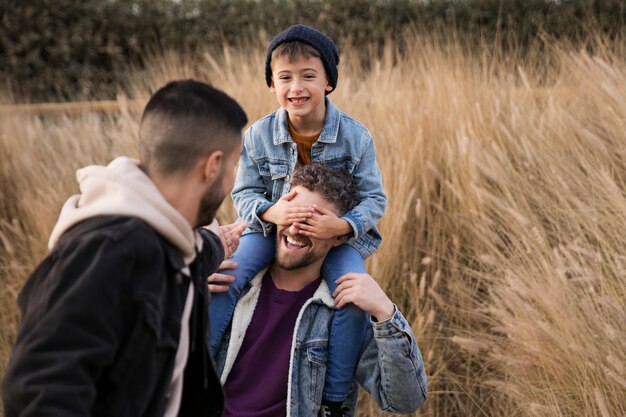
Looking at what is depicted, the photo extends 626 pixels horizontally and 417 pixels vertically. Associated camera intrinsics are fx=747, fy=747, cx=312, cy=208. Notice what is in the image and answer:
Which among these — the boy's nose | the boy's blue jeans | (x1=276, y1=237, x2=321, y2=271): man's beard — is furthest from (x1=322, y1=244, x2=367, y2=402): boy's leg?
the boy's nose

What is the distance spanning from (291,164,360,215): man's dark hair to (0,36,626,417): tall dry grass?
87 centimetres

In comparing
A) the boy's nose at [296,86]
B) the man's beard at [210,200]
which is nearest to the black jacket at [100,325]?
the man's beard at [210,200]

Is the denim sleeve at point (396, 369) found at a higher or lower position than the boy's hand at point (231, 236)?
lower

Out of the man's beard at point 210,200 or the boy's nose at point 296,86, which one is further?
the boy's nose at point 296,86

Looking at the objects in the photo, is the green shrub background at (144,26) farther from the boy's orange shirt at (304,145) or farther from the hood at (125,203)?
the hood at (125,203)

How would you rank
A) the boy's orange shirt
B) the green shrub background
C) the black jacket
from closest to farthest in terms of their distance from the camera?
1. the black jacket
2. the boy's orange shirt
3. the green shrub background

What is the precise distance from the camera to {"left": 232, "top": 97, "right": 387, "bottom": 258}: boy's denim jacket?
3.02 m

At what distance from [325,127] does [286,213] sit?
52cm

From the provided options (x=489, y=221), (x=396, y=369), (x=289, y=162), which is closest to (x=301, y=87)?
(x=289, y=162)

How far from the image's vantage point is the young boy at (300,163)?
274 cm

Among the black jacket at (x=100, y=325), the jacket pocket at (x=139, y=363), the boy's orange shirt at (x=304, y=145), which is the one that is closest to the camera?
the black jacket at (x=100, y=325)

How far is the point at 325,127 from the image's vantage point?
3.08 meters

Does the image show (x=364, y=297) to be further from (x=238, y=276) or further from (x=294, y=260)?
(x=238, y=276)

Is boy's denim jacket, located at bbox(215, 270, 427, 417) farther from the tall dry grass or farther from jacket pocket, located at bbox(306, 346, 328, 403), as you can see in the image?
the tall dry grass
